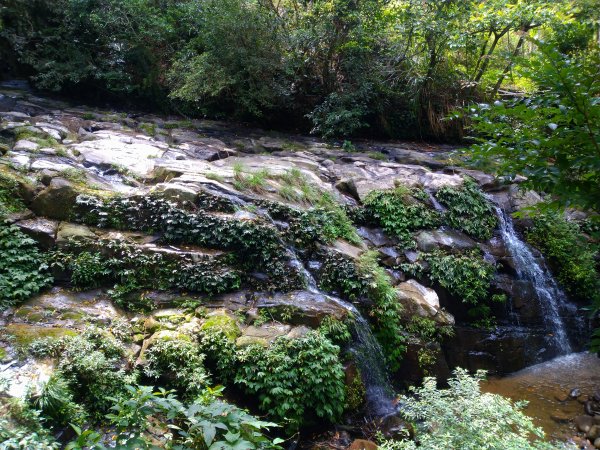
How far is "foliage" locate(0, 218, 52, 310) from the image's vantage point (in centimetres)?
508

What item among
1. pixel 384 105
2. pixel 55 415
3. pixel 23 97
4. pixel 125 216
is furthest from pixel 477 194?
pixel 23 97

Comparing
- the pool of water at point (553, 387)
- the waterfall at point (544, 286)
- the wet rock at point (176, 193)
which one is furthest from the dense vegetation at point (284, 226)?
the pool of water at point (553, 387)

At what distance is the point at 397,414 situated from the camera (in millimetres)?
5270

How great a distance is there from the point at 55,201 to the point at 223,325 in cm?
314

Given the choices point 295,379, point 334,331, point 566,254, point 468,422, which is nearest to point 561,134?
point 468,422

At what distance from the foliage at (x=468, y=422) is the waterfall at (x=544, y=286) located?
4.60 metres

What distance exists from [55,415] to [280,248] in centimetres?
344

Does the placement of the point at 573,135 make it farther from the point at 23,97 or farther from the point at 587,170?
the point at 23,97

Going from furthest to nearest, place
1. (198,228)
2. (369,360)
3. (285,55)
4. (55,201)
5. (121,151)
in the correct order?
(285,55), (121,151), (198,228), (55,201), (369,360)

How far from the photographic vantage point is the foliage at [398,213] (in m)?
8.19

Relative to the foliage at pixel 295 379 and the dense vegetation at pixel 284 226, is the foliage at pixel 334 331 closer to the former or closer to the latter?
the dense vegetation at pixel 284 226

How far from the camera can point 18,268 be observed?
533 cm

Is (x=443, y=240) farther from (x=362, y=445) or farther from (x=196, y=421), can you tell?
(x=196, y=421)

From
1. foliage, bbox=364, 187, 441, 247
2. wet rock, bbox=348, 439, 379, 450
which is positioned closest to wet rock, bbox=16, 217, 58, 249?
wet rock, bbox=348, 439, 379, 450
